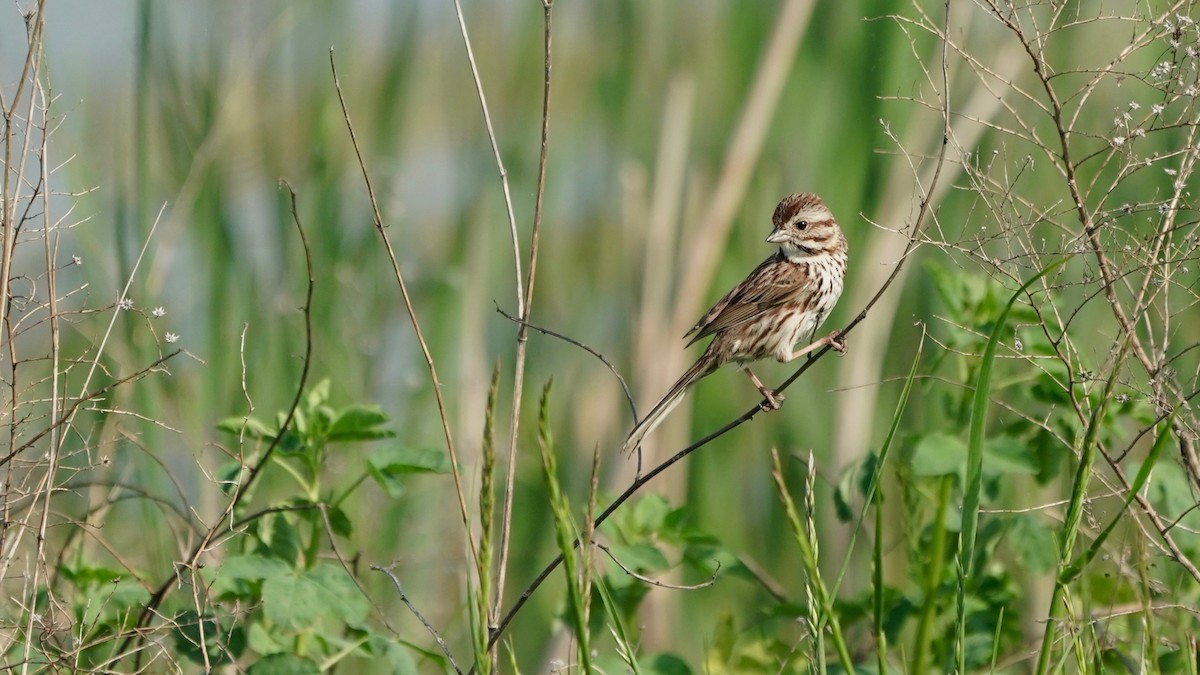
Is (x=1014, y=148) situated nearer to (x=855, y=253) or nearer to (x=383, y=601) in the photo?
(x=855, y=253)

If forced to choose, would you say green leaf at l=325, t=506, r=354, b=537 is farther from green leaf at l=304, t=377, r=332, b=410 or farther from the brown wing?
the brown wing

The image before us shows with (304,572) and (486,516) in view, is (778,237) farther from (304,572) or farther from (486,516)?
(486,516)

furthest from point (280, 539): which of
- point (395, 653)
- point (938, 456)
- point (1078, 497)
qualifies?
point (1078, 497)

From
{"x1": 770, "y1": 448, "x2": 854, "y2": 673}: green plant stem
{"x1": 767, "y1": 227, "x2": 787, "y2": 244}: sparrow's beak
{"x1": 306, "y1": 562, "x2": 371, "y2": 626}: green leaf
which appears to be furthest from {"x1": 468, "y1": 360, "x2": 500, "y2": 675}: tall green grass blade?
{"x1": 767, "y1": 227, "x2": 787, "y2": 244}: sparrow's beak

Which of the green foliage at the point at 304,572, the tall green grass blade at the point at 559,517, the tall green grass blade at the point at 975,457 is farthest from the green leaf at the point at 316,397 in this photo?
the tall green grass blade at the point at 975,457

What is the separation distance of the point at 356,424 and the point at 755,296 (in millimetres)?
1366

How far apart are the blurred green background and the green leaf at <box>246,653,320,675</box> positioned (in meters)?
1.01

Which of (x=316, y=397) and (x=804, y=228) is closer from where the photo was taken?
(x=316, y=397)

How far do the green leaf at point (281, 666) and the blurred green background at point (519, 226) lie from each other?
101 centimetres

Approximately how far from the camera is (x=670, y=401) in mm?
3240

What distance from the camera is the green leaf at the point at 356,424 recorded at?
8.58 ft

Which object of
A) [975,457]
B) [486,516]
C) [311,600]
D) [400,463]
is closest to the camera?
[486,516]

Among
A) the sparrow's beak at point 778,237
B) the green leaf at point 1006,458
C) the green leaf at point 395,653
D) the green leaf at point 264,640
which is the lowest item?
the green leaf at point 264,640

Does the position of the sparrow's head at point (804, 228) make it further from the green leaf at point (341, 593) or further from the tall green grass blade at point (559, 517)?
the tall green grass blade at point (559, 517)
